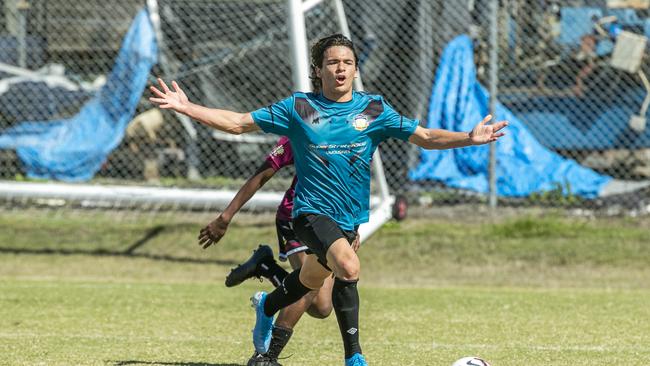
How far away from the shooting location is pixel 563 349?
23.2ft

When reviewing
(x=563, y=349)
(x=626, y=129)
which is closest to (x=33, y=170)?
(x=626, y=129)

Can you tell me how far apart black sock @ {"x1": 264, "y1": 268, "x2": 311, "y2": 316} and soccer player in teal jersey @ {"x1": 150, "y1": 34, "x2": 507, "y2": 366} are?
0.83ft

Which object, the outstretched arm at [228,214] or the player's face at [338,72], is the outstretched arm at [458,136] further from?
the outstretched arm at [228,214]

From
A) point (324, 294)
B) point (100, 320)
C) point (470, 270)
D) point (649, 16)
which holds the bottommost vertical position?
point (470, 270)

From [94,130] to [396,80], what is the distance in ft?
11.3

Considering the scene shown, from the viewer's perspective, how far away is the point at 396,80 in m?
13.1

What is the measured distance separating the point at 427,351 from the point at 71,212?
7.29m

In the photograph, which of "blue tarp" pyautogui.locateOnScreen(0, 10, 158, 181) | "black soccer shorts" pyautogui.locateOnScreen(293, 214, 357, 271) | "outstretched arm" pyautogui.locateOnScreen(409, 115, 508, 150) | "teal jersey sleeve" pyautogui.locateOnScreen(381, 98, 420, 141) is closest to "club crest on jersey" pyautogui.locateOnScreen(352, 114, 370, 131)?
"teal jersey sleeve" pyautogui.locateOnScreen(381, 98, 420, 141)

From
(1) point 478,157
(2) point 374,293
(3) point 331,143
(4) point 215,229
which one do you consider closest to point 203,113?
(3) point 331,143

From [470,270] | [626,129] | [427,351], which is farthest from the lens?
[626,129]

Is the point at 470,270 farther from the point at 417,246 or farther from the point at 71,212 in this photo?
the point at 71,212

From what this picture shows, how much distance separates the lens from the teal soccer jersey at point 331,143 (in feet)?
19.8

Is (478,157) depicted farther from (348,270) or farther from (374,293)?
(348,270)

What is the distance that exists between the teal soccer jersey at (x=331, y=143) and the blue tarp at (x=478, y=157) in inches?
257
